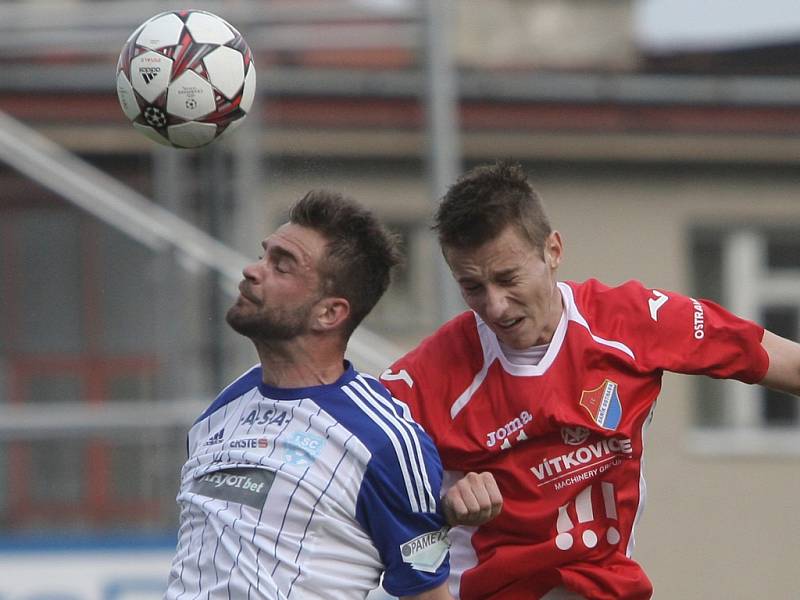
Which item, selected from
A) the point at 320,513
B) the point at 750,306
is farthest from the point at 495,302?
the point at 750,306

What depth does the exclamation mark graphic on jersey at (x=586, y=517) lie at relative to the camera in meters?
4.03

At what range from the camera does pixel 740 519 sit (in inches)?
484

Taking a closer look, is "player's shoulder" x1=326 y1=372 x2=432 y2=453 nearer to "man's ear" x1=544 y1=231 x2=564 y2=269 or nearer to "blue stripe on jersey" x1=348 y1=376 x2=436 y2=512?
"blue stripe on jersey" x1=348 y1=376 x2=436 y2=512

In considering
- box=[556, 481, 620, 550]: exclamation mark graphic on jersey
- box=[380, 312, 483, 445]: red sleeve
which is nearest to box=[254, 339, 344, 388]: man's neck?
box=[380, 312, 483, 445]: red sleeve

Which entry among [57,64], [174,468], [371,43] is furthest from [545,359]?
[57,64]

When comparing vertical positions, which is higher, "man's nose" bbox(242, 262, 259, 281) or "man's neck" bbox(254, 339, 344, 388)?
"man's nose" bbox(242, 262, 259, 281)

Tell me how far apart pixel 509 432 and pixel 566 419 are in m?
0.16

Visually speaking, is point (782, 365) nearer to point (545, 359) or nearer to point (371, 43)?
point (545, 359)

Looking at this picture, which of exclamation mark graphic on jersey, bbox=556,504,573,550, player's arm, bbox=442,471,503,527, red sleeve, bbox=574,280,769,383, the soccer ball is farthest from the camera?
the soccer ball

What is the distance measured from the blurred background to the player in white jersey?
5.31 m

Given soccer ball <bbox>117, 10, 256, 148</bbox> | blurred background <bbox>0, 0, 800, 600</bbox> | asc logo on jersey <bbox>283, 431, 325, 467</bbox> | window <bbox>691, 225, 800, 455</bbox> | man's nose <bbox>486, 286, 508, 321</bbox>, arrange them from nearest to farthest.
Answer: asc logo on jersey <bbox>283, 431, 325, 467</bbox>, man's nose <bbox>486, 286, 508, 321</bbox>, soccer ball <bbox>117, 10, 256, 148</bbox>, blurred background <bbox>0, 0, 800, 600</bbox>, window <bbox>691, 225, 800, 455</bbox>

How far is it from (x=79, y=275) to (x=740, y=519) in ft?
18.6

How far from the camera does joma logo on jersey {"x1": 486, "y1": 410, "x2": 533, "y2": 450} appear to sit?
4016 millimetres

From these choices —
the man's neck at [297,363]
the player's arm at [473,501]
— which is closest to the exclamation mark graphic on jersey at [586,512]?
the player's arm at [473,501]
